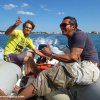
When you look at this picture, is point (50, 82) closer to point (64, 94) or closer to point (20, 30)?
point (64, 94)

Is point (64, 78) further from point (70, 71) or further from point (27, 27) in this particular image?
point (27, 27)

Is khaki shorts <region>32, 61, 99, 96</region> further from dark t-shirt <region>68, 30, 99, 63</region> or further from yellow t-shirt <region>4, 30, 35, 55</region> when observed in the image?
yellow t-shirt <region>4, 30, 35, 55</region>

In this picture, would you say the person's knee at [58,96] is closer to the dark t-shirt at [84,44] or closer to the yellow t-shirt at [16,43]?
the dark t-shirt at [84,44]

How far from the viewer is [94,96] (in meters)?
5.42

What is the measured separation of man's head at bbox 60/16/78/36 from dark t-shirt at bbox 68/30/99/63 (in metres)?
0.13

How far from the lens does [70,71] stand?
18.0 ft

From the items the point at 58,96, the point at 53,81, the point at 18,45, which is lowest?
the point at 58,96

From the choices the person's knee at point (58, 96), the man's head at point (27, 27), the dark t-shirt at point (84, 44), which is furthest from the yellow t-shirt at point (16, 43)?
the person's knee at point (58, 96)

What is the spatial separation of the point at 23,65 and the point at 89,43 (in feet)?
9.81

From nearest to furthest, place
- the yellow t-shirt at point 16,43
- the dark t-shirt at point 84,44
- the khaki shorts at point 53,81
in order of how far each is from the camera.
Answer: the khaki shorts at point 53,81 < the dark t-shirt at point 84,44 < the yellow t-shirt at point 16,43

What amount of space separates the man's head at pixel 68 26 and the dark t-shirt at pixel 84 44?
134 mm

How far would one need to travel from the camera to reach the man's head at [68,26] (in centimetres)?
591

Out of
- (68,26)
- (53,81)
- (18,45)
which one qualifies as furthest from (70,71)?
(18,45)

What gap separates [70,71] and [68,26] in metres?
0.91
